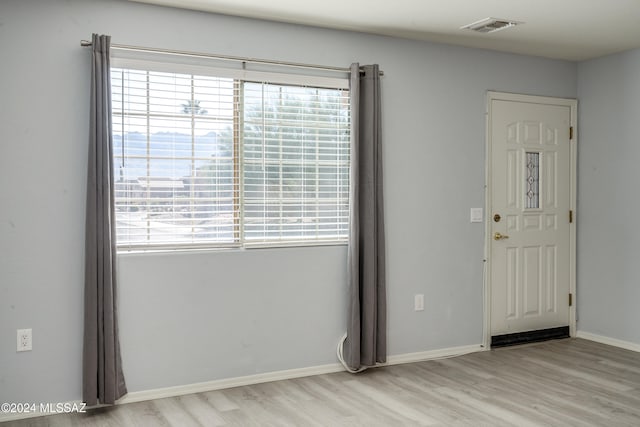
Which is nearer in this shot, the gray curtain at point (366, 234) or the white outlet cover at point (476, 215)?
the gray curtain at point (366, 234)

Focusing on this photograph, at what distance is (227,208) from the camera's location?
13.5ft

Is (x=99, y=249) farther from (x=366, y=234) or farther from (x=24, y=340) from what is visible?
(x=366, y=234)

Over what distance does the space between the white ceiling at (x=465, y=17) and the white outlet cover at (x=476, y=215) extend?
4.40 ft

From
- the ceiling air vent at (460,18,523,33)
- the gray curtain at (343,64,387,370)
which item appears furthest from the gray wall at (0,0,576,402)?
the ceiling air vent at (460,18,523,33)

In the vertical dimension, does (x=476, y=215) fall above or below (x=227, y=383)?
above

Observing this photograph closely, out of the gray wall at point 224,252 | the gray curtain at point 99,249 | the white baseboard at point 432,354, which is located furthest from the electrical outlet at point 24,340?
the white baseboard at point 432,354

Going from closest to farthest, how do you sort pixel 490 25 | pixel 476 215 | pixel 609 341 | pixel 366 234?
1. pixel 490 25
2. pixel 366 234
3. pixel 476 215
4. pixel 609 341

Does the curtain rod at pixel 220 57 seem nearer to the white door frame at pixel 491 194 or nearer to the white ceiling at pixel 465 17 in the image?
the white ceiling at pixel 465 17

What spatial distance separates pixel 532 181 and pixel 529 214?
0.29 meters

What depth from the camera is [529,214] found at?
17.4 feet

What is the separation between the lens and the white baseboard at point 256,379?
3.79 meters

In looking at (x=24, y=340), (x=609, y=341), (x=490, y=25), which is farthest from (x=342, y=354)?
(x=490, y=25)

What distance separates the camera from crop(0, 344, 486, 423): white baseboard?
3.79 metres

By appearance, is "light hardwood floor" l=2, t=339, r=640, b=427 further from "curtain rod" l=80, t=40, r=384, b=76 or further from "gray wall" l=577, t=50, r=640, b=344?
"curtain rod" l=80, t=40, r=384, b=76
